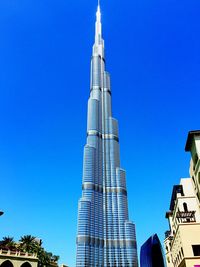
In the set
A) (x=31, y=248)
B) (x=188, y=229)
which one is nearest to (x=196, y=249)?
(x=188, y=229)

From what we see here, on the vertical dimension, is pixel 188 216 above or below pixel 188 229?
above

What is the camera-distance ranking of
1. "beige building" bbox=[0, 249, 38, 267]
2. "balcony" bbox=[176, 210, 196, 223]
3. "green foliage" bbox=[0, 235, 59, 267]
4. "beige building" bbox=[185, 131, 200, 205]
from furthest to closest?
"green foliage" bbox=[0, 235, 59, 267]
"beige building" bbox=[0, 249, 38, 267]
"balcony" bbox=[176, 210, 196, 223]
"beige building" bbox=[185, 131, 200, 205]

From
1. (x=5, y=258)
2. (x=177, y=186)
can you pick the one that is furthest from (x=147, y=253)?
(x=5, y=258)

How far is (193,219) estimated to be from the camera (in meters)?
48.6

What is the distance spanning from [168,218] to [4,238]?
43158 millimetres

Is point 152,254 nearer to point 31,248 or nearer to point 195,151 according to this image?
point 195,151

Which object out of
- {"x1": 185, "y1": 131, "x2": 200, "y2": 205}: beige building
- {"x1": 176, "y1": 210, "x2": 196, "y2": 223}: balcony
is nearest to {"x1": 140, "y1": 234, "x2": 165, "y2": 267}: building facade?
{"x1": 185, "y1": 131, "x2": 200, "y2": 205}: beige building

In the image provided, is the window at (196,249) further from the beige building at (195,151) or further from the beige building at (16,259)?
the beige building at (16,259)

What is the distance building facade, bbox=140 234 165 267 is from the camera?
30.8 metres

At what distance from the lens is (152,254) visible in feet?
103

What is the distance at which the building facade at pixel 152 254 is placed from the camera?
30.8 m

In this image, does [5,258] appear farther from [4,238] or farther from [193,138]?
[193,138]

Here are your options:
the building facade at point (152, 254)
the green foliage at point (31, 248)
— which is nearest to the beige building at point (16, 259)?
the green foliage at point (31, 248)

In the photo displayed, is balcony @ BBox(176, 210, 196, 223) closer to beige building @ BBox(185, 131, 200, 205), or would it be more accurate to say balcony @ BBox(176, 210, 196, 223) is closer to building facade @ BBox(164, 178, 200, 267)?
building facade @ BBox(164, 178, 200, 267)
